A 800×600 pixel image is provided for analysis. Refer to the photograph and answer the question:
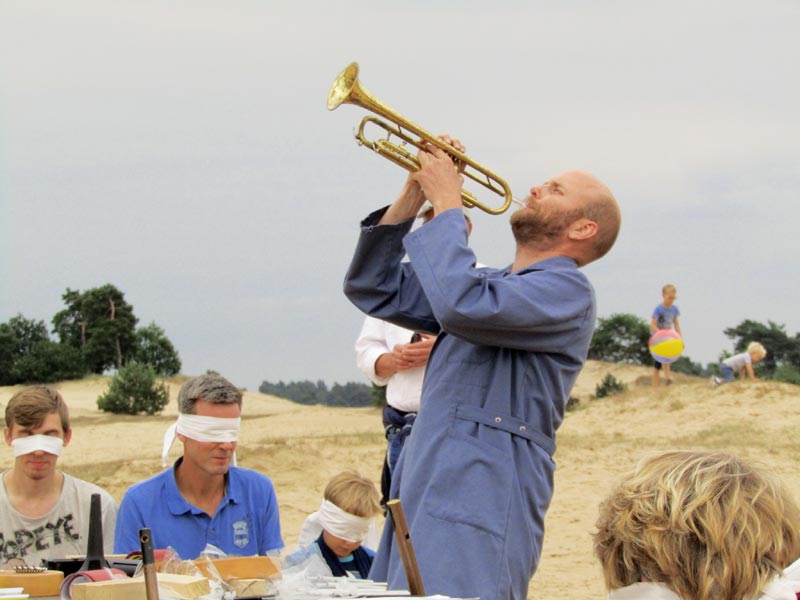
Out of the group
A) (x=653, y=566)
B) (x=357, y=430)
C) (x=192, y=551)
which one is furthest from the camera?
(x=357, y=430)

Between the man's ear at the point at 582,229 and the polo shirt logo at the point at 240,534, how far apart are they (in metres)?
2.08

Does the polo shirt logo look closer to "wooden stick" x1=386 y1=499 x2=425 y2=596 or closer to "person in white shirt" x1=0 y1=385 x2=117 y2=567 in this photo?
"person in white shirt" x1=0 y1=385 x2=117 y2=567

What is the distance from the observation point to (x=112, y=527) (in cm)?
520

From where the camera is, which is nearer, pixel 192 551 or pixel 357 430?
pixel 192 551

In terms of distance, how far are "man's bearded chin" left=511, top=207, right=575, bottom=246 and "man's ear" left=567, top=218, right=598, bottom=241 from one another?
0.03 m

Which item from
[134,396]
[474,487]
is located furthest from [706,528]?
[134,396]

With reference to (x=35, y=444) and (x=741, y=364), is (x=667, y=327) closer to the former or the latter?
(x=741, y=364)

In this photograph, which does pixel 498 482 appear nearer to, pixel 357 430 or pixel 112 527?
pixel 112 527

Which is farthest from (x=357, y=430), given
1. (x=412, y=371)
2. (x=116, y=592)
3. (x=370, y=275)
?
(x=116, y=592)

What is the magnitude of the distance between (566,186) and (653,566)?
2.01 m

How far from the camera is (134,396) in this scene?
30.0 m

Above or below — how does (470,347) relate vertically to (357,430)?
above

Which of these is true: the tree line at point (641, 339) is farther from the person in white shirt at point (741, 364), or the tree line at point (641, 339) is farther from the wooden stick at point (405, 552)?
the wooden stick at point (405, 552)

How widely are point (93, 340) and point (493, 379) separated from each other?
37.5 meters
